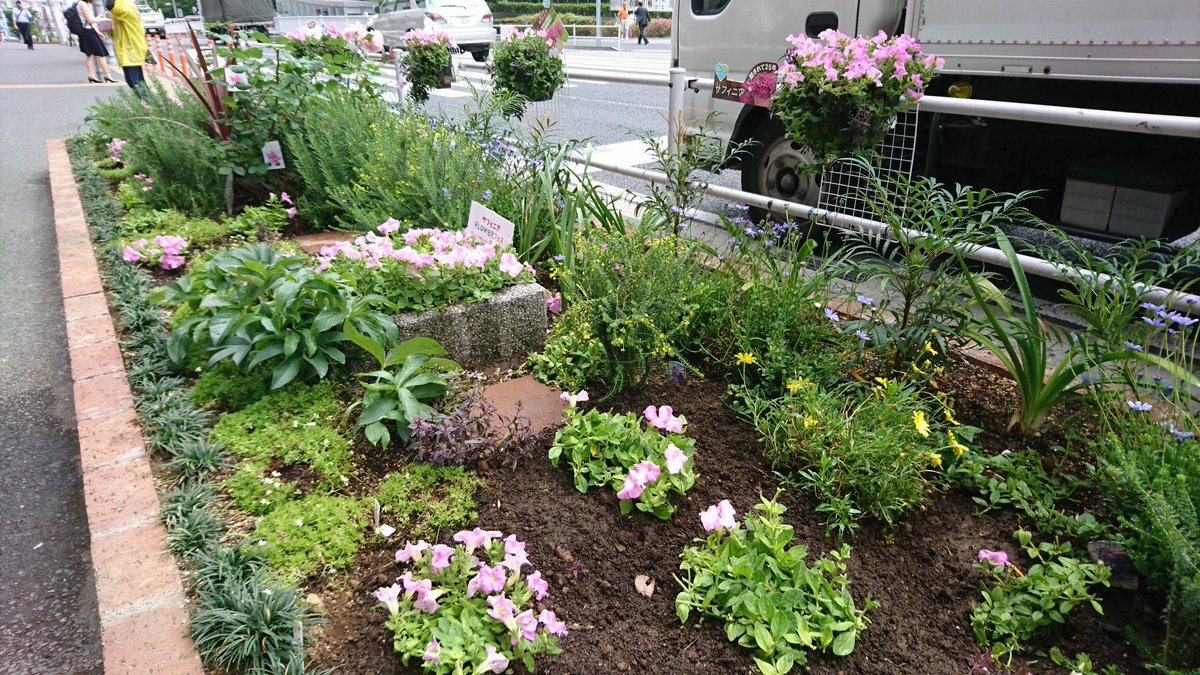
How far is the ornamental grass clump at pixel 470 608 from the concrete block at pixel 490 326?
1236mm

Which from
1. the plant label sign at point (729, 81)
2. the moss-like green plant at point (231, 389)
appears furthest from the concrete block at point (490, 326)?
the plant label sign at point (729, 81)

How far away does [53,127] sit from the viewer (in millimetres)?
10688

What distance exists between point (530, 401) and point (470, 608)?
1.18m

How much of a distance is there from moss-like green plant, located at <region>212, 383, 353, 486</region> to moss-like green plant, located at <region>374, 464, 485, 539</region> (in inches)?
8.1

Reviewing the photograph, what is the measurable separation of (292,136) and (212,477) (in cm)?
334

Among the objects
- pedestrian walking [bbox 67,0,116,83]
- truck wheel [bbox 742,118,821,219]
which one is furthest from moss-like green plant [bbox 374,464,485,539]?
pedestrian walking [bbox 67,0,116,83]

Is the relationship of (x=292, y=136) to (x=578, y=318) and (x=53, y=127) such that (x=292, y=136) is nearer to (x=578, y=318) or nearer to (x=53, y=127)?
(x=578, y=318)

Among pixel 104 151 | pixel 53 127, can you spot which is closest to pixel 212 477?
pixel 104 151

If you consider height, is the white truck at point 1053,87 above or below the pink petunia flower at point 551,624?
above

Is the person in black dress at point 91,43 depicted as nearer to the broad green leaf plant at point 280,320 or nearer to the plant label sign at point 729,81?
the plant label sign at point 729,81

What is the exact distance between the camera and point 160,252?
4293 millimetres

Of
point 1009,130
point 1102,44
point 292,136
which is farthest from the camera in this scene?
point 292,136

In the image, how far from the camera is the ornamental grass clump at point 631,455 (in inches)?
90.0

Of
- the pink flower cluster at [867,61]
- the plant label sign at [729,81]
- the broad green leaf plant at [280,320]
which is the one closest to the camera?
the broad green leaf plant at [280,320]
